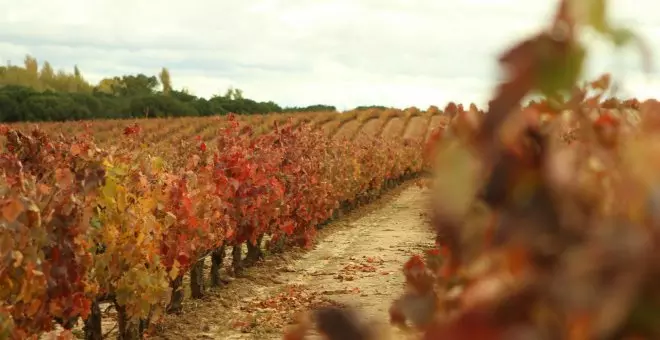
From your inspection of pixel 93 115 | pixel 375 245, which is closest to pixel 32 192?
pixel 375 245

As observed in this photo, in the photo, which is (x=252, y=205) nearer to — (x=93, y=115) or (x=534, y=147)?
(x=534, y=147)

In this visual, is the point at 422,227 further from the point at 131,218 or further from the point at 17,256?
the point at 131,218

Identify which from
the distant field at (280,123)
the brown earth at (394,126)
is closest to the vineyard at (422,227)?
the distant field at (280,123)

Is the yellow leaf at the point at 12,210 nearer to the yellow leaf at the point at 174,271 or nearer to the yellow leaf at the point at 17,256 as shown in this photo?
the yellow leaf at the point at 17,256

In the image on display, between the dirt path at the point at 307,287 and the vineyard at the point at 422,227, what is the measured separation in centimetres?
5

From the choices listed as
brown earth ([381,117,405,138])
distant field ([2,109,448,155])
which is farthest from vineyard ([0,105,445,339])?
brown earth ([381,117,405,138])

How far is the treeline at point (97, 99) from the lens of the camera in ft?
180

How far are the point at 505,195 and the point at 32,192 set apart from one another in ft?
15.9

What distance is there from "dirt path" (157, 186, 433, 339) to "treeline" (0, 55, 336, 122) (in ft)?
129

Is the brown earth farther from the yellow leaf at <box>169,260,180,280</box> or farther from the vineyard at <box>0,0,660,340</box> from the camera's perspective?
the yellow leaf at <box>169,260,180,280</box>

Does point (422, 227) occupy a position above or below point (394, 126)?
below

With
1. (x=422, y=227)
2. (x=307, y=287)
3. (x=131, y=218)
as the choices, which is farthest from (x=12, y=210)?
(x=307, y=287)

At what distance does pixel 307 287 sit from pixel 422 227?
28.6ft

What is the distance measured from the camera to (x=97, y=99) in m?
61.8
